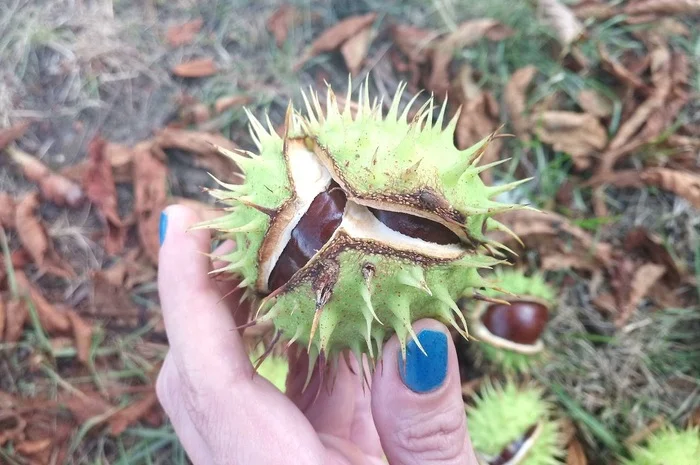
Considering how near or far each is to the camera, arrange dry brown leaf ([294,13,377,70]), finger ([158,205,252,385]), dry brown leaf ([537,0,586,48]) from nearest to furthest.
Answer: finger ([158,205,252,385]), dry brown leaf ([537,0,586,48]), dry brown leaf ([294,13,377,70])

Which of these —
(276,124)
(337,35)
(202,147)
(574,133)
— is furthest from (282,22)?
(574,133)

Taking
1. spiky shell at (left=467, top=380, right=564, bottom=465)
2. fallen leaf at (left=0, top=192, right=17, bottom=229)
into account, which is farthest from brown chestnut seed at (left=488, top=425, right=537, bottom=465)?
fallen leaf at (left=0, top=192, right=17, bottom=229)

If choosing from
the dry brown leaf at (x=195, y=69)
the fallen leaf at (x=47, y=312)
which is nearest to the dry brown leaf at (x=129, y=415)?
the fallen leaf at (x=47, y=312)

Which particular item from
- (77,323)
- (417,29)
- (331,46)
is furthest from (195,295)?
(417,29)

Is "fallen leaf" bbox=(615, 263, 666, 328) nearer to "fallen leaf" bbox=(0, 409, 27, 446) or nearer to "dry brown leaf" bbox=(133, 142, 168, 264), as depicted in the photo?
"dry brown leaf" bbox=(133, 142, 168, 264)

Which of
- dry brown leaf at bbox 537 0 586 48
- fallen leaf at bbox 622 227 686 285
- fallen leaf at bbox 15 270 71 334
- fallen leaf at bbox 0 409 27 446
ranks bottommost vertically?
fallen leaf at bbox 0 409 27 446

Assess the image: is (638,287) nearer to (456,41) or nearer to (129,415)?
(456,41)
